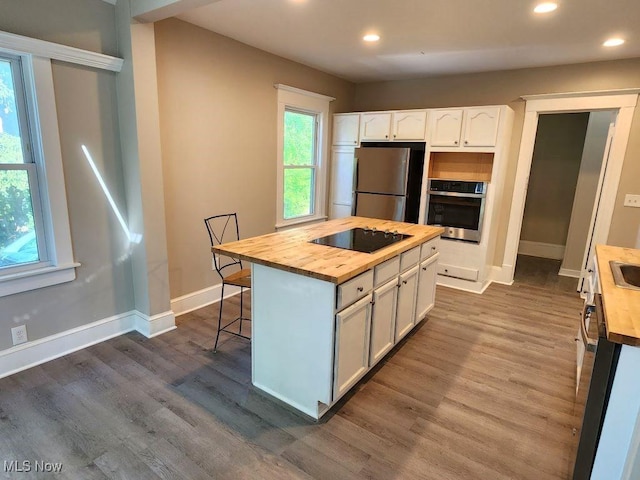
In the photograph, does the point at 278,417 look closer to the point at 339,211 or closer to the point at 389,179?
the point at 389,179

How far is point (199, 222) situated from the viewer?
3.44 meters

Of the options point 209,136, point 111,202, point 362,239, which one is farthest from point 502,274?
point 111,202

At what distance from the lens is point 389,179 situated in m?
4.51

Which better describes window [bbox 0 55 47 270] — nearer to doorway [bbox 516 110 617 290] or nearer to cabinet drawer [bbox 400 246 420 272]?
cabinet drawer [bbox 400 246 420 272]

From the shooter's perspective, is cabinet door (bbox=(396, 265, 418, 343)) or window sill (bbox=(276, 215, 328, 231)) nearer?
cabinet door (bbox=(396, 265, 418, 343))

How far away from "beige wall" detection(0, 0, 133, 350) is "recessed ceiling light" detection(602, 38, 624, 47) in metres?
3.96

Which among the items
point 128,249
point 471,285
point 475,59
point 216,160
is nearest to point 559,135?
point 475,59

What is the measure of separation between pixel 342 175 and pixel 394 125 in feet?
3.05

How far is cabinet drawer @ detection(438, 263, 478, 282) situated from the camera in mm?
4230

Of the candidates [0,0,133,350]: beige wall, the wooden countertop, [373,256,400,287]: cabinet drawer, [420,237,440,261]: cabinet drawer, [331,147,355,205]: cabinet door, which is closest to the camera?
the wooden countertop

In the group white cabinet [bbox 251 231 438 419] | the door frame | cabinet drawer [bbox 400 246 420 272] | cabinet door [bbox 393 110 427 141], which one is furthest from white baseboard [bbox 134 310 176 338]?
the door frame

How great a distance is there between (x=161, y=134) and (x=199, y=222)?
841 mm

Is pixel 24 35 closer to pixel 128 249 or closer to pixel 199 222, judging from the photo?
pixel 128 249

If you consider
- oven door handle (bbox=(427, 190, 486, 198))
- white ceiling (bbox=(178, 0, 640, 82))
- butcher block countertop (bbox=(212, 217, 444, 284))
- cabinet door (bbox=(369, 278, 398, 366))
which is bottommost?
cabinet door (bbox=(369, 278, 398, 366))
